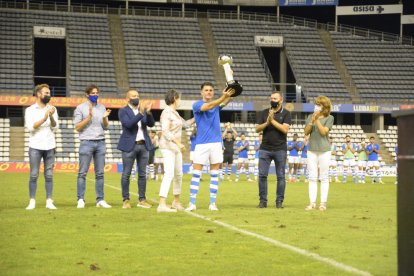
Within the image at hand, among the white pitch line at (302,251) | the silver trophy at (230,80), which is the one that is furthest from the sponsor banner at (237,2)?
the white pitch line at (302,251)

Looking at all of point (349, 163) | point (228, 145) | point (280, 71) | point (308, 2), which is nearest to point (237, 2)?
point (308, 2)

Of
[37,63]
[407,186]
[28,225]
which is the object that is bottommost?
[28,225]

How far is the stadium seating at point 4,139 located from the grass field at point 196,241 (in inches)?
1190

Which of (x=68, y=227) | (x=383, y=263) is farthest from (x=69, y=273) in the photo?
(x=68, y=227)

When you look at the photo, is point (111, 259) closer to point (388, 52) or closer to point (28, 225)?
point (28, 225)

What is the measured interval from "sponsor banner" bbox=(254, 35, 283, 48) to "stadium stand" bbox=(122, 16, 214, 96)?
3.86 meters

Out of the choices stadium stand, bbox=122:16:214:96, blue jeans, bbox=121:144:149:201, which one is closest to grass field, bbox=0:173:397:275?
blue jeans, bbox=121:144:149:201

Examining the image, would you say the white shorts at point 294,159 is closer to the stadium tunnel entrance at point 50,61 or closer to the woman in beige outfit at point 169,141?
the woman in beige outfit at point 169,141

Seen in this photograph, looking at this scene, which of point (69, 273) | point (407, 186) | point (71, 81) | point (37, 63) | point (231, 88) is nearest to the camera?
point (407, 186)

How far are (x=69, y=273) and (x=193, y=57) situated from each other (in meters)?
44.9

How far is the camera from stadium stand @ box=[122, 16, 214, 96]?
48781 mm

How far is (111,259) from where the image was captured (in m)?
7.85

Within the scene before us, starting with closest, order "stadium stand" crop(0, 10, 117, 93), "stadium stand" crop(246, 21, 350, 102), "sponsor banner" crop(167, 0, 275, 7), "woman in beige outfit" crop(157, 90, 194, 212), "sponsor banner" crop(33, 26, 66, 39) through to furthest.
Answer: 1. "woman in beige outfit" crop(157, 90, 194, 212)
2. "stadium stand" crop(0, 10, 117, 93)
3. "sponsor banner" crop(33, 26, 66, 39)
4. "stadium stand" crop(246, 21, 350, 102)
5. "sponsor banner" crop(167, 0, 275, 7)

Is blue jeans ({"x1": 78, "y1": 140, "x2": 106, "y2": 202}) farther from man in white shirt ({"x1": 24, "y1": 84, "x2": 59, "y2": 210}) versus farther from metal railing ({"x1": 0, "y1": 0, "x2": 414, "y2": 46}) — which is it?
metal railing ({"x1": 0, "y1": 0, "x2": 414, "y2": 46})
